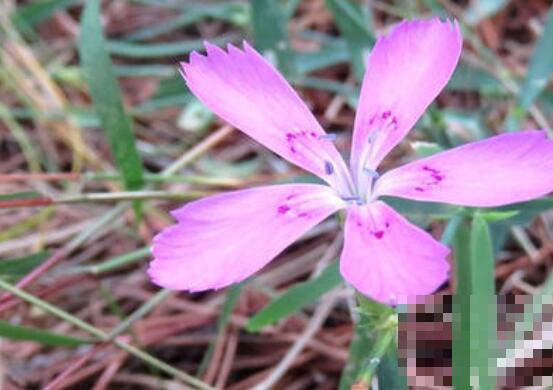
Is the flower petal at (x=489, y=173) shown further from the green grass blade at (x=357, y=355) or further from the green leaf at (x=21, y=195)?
the green leaf at (x=21, y=195)

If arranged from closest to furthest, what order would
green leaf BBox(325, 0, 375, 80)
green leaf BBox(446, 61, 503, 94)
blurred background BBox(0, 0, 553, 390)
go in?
blurred background BBox(0, 0, 553, 390), green leaf BBox(325, 0, 375, 80), green leaf BBox(446, 61, 503, 94)

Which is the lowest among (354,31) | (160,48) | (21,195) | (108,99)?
(21,195)

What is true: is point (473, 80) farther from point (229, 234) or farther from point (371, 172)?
point (229, 234)

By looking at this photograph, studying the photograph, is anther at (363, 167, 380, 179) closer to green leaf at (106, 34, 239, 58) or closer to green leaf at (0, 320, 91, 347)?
green leaf at (0, 320, 91, 347)

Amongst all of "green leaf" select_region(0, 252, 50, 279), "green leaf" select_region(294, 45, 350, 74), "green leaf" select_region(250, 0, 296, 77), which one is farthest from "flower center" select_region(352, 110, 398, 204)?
"green leaf" select_region(294, 45, 350, 74)

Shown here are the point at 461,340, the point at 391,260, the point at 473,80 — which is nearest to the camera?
A: the point at 391,260

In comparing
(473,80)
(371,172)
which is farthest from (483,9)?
(371,172)
